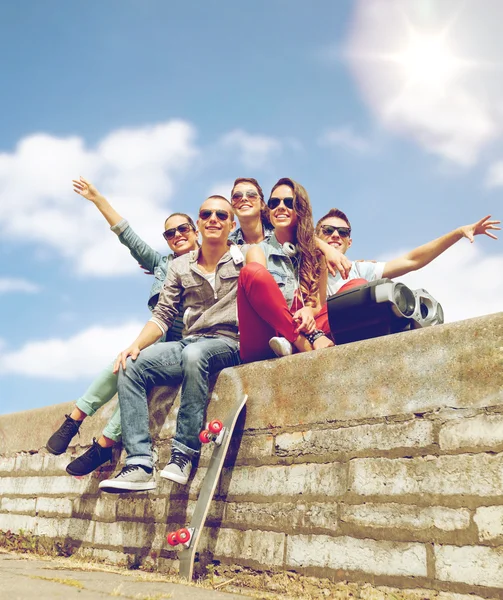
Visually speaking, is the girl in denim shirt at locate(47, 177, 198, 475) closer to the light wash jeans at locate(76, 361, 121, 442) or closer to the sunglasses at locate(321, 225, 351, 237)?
the light wash jeans at locate(76, 361, 121, 442)

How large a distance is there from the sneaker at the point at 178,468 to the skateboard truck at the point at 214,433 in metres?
0.18

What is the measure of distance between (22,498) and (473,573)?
379cm

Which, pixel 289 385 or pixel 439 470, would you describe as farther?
pixel 289 385

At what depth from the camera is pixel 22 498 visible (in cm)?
509

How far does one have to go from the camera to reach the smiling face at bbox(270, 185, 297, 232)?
4.13 meters

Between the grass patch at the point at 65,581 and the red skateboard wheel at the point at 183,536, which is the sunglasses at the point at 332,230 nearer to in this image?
the red skateboard wheel at the point at 183,536

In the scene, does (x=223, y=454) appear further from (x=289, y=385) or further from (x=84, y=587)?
(x=84, y=587)

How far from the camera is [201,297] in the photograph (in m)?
3.94

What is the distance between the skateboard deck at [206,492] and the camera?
3.19 metres

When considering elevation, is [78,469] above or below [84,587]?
above

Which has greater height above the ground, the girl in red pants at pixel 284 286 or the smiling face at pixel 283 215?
the smiling face at pixel 283 215

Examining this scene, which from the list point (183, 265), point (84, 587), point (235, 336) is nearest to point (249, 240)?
point (183, 265)

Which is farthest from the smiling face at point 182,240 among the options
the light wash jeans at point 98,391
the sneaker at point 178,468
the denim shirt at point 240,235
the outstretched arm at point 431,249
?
the sneaker at point 178,468

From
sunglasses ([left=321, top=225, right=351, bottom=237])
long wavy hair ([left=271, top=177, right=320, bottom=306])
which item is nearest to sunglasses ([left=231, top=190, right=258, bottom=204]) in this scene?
long wavy hair ([left=271, top=177, right=320, bottom=306])
